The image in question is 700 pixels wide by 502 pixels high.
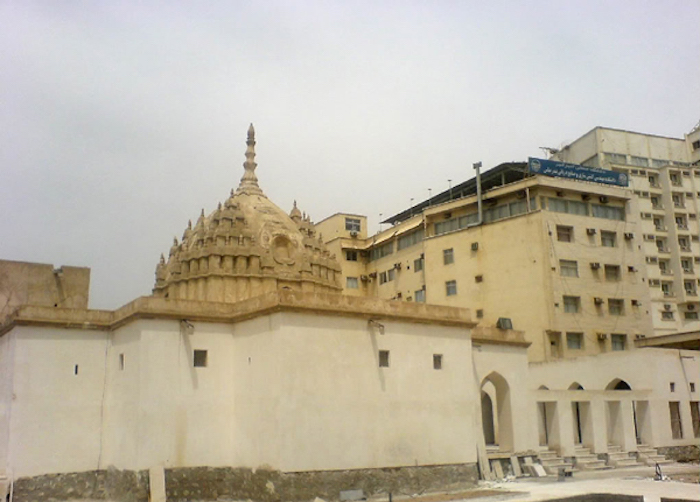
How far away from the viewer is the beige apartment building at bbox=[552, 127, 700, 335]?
54.2 metres

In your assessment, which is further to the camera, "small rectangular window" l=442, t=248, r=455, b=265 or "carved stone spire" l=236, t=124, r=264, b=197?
"small rectangular window" l=442, t=248, r=455, b=265

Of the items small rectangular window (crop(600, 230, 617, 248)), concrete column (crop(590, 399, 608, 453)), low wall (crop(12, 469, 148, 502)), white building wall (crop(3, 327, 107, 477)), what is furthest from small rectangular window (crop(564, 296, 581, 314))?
low wall (crop(12, 469, 148, 502))

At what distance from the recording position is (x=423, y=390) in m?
24.4

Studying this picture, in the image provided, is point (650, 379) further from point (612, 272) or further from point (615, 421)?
point (612, 272)

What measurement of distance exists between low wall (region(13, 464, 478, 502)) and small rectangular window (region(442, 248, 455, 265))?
972 inches

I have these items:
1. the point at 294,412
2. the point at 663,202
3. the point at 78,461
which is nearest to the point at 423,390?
the point at 294,412

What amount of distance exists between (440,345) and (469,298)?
20.4 metres

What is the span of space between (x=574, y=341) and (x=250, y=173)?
22.0m

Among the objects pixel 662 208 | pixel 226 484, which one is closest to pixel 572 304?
pixel 662 208

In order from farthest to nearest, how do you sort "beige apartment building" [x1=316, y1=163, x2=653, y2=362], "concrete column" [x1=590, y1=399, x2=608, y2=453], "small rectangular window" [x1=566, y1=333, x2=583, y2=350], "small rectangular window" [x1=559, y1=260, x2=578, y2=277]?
"small rectangular window" [x1=559, y1=260, x2=578, y2=277] → "beige apartment building" [x1=316, y1=163, x2=653, y2=362] → "small rectangular window" [x1=566, y1=333, x2=583, y2=350] → "concrete column" [x1=590, y1=399, x2=608, y2=453]

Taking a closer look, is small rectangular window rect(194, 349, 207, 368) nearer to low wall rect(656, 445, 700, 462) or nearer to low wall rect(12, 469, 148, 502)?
low wall rect(12, 469, 148, 502)

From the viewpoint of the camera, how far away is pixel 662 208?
55.9 metres

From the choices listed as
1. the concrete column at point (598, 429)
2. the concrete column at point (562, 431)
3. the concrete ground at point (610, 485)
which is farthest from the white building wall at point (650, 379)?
the concrete ground at point (610, 485)

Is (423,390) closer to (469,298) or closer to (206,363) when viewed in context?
(206,363)
